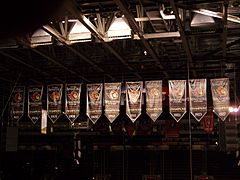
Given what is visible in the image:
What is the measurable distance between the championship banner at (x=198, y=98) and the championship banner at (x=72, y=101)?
3.19m

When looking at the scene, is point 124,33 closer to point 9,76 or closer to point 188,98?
point 188,98

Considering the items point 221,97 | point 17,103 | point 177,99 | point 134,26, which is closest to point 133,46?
point 177,99

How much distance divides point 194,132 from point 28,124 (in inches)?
305

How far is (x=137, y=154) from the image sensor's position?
65.9ft

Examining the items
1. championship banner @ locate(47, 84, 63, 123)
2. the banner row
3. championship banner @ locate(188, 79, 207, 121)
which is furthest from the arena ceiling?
championship banner @ locate(47, 84, 63, 123)

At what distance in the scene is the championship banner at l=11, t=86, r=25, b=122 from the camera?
1163cm

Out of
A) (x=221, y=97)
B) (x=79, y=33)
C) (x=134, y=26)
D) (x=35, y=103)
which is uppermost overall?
(x=79, y=33)

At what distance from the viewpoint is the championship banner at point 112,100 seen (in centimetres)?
1069

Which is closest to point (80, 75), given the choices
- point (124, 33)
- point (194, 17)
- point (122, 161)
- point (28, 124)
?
point (124, 33)

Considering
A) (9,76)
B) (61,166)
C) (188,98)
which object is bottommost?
(61,166)

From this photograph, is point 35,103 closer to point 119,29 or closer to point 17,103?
point 17,103

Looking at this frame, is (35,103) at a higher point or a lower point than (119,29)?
lower

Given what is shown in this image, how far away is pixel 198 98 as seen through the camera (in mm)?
10180

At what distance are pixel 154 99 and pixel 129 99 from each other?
703mm
